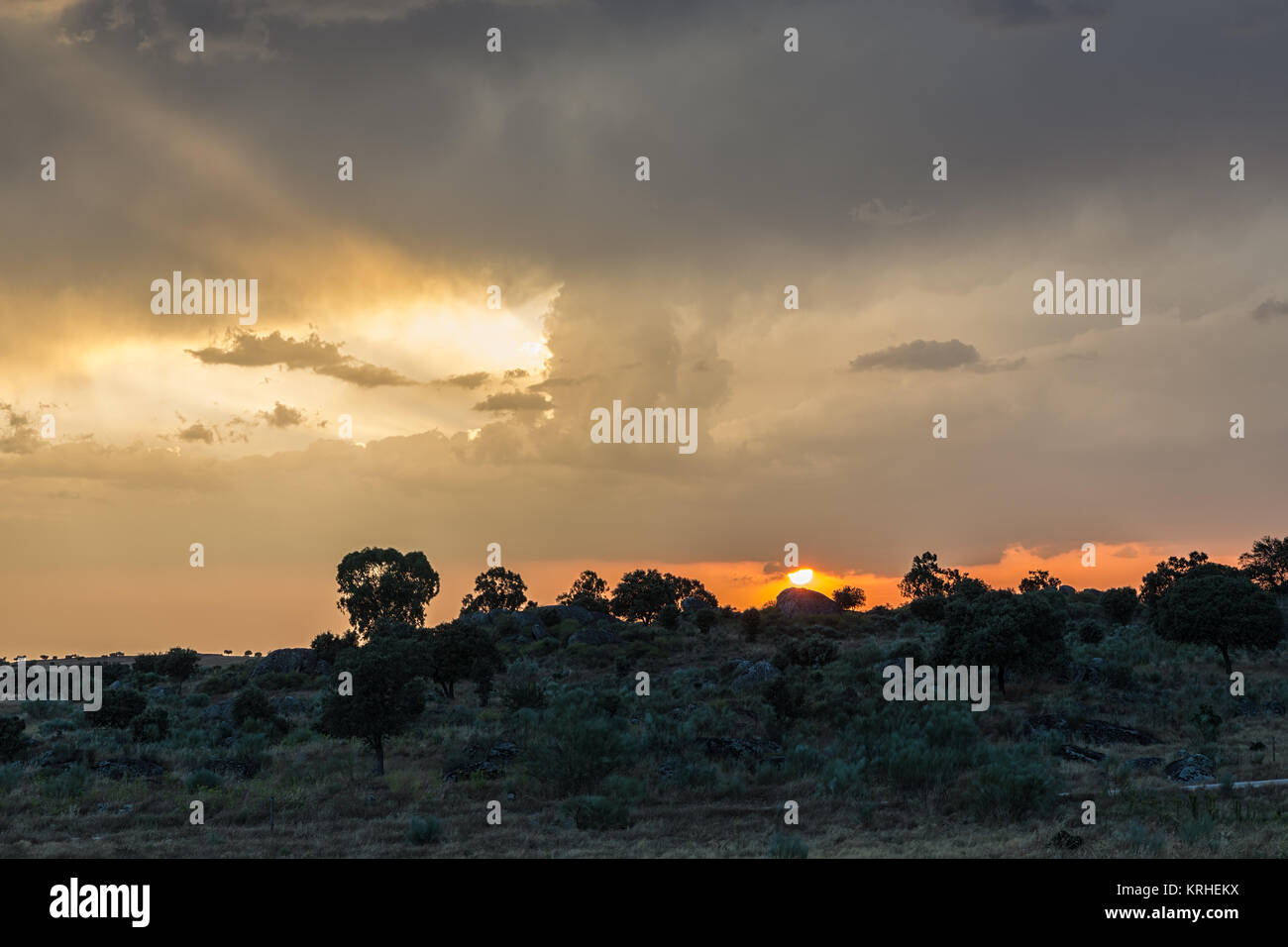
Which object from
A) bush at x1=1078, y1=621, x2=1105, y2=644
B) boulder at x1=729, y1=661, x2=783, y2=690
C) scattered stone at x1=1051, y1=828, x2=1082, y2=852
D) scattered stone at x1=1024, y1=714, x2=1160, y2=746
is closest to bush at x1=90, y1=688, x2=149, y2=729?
boulder at x1=729, y1=661, x2=783, y2=690

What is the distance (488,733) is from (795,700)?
15.7 meters

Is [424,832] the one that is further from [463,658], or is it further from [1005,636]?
[1005,636]

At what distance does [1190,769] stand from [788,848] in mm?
19496

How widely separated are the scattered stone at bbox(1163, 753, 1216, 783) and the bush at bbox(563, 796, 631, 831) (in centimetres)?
2053

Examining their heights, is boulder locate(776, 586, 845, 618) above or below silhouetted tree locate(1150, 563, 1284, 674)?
below

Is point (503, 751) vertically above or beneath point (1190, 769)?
beneath

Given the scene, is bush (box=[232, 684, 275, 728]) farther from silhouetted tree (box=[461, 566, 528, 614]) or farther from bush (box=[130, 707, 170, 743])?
silhouetted tree (box=[461, 566, 528, 614])

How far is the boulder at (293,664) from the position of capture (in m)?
87.6

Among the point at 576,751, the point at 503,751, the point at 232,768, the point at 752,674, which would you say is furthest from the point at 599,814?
the point at 752,674

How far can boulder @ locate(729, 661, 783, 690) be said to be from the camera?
62.7 meters

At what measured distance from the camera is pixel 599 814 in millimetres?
29703

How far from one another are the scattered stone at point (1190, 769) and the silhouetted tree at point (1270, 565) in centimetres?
9245

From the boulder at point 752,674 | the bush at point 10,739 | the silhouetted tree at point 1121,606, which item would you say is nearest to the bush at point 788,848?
the boulder at point 752,674
